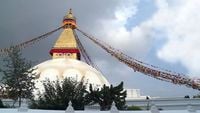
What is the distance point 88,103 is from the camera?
34.1 meters

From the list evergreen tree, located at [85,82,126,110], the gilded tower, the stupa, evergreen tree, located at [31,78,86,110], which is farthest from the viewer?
the gilded tower

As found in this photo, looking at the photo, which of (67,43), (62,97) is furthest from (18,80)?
(67,43)

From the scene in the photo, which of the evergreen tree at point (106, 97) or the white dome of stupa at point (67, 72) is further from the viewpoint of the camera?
the white dome of stupa at point (67, 72)

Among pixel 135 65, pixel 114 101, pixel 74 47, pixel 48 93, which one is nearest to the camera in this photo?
pixel 114 101

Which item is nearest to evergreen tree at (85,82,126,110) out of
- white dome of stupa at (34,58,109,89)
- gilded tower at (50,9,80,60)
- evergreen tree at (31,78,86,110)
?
evergreen tree at (31,78,86,110)

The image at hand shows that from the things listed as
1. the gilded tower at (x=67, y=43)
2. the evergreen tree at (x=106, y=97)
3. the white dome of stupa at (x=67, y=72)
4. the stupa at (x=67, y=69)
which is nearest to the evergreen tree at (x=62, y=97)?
the evergreen tree at (x=106, y=97)

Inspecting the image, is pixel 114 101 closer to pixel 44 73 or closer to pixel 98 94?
pixel 98 94

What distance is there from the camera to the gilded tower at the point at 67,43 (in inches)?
2189

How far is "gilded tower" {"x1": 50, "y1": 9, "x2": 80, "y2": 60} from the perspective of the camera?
55.6 metres

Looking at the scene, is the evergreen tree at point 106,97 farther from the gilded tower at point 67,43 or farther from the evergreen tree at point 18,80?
the gilded tower at point 67,43

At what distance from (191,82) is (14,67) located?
15.3 metres

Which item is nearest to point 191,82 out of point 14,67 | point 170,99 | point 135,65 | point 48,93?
point 170,99

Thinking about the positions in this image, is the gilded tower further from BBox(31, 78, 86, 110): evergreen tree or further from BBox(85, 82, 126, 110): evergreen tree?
BBox(85, 82, 126, 110): evergreen tree

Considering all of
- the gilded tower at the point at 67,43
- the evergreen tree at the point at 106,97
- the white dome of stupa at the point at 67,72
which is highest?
the gilded tower at the point at 67,43
